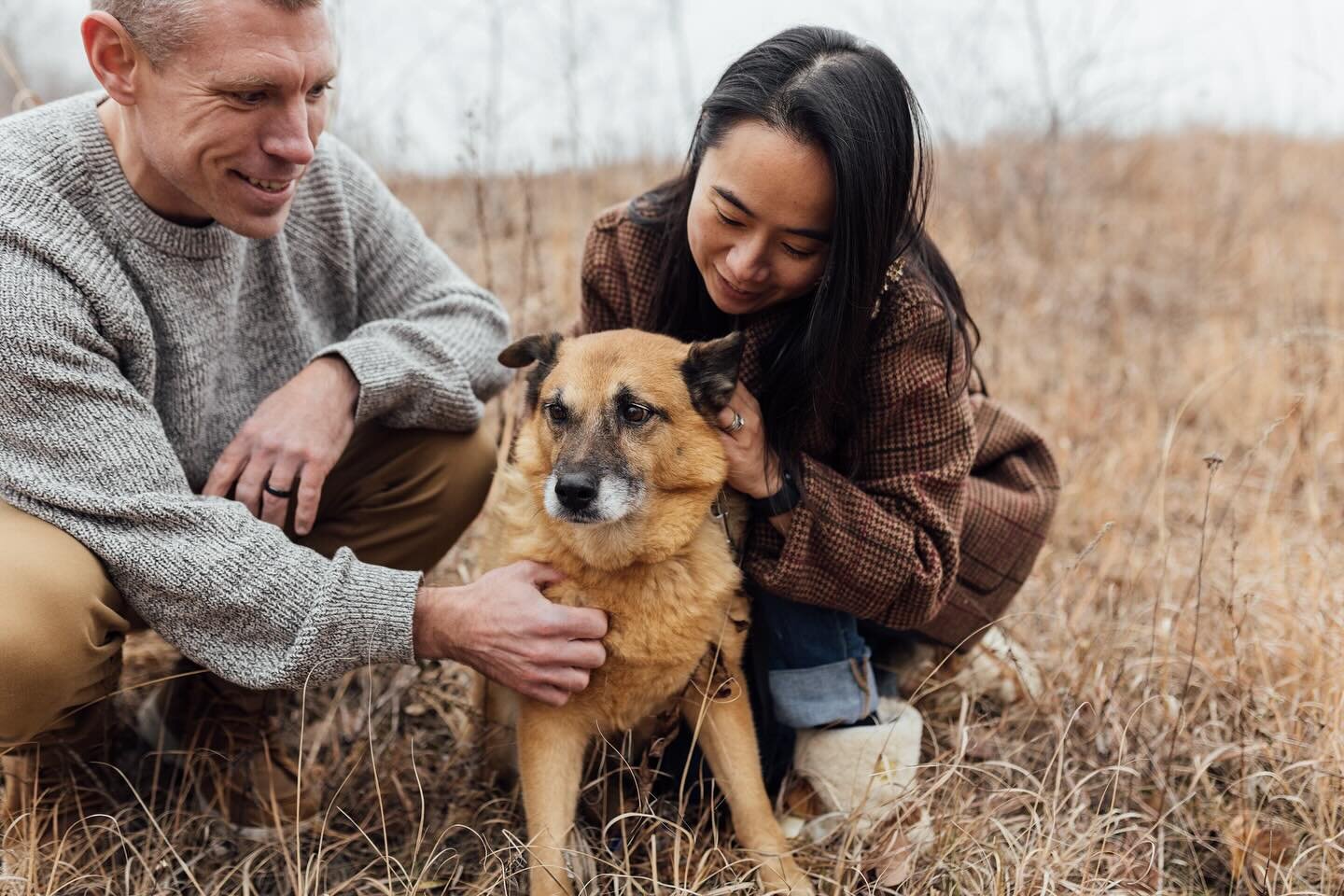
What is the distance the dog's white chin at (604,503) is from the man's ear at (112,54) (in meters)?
1.24

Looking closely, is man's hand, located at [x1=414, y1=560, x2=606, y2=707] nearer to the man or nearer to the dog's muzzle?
the man

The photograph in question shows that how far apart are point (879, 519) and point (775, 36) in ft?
3.71

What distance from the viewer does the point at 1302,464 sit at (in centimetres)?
362

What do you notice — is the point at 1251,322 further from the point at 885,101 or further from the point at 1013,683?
the point at 885,101

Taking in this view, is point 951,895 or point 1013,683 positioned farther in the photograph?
point 1013,683

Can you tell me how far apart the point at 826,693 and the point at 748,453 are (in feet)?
2.15

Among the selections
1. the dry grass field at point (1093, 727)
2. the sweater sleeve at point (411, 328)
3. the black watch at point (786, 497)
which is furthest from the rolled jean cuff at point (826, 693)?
the sweater sleeve at point (411, 328)

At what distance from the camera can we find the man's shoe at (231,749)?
2.67 metres

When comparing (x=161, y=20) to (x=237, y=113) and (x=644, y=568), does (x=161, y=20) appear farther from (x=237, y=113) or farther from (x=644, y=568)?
(x=644, y=568)

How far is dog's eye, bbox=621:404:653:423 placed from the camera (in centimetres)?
235

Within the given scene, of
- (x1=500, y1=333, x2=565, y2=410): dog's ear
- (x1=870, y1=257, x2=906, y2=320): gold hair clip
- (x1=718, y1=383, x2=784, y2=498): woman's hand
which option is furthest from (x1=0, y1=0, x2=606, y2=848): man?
(x1=870, y1=257, x2=906, y2=320): gold hair clip

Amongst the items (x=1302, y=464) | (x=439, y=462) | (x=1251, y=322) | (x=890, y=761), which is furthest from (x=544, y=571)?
(x=1251, y=322)

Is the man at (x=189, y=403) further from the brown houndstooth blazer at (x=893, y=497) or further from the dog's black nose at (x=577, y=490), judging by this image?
the brown houndstooth blazer at (x=893, y=497)

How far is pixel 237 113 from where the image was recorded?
85.4 inches
